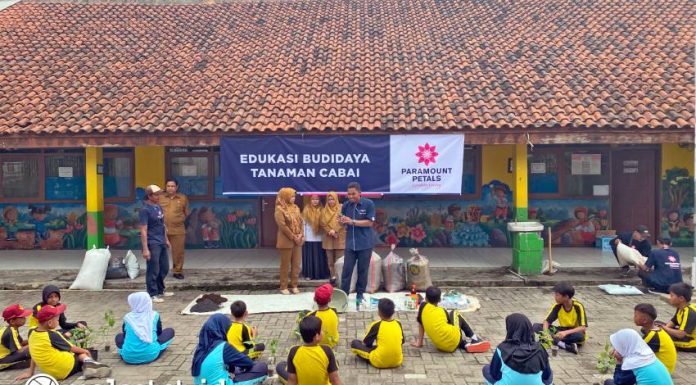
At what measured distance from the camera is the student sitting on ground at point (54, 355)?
15.9 ft

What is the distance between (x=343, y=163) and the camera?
368 inches

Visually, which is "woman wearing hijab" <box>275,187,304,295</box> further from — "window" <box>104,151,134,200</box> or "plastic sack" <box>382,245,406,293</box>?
"window" <box>104,151,134,200</box>

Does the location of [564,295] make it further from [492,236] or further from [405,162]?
[492,236]

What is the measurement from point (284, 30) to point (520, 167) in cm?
795

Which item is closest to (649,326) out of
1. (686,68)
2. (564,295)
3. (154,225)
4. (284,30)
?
(564,295)

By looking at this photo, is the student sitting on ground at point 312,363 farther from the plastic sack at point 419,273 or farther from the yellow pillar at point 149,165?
the yellow pillar at point 149,165

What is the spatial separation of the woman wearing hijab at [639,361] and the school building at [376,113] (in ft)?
17.7

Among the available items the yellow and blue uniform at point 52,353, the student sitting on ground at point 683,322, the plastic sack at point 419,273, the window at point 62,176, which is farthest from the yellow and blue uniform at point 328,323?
the window at point 62,176

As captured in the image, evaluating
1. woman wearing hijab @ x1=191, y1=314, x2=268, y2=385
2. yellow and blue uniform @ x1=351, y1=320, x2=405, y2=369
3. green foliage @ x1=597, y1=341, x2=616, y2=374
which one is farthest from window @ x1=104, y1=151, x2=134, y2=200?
green foliage @ x1=597, y1=341, x2=616, y2=374

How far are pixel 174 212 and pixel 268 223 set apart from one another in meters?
3.19

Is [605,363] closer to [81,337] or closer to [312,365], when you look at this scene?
[312,365]

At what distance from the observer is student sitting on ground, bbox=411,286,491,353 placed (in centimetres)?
555

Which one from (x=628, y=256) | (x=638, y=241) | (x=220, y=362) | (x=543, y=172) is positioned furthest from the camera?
(x=543, y=172)

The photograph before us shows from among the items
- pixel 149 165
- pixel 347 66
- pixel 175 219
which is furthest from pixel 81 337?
pixel 347 66
